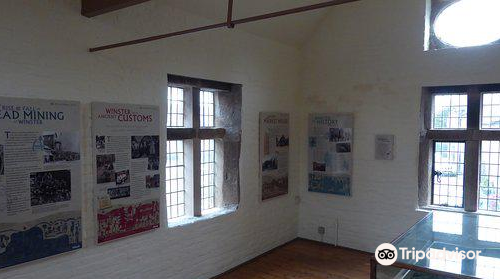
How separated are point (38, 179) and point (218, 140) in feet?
8.00

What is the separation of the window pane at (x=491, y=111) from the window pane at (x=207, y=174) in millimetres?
3490

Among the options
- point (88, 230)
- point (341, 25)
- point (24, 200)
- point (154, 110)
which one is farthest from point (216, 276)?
point (341, 25)

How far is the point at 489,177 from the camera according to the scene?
5012 millimetres

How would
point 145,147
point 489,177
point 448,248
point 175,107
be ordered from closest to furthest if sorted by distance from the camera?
point 448,248
point 145,147
point 175,107
point 489,177

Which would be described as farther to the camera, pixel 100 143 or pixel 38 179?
pixel 100 143

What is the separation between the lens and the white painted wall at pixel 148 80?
3.04 meters

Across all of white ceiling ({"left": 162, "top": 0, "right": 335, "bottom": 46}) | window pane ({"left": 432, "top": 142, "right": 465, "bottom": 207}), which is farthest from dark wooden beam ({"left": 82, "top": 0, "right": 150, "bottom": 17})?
window pane ({"left": 432, "top": 142, "right": 465, "bottom": 207})

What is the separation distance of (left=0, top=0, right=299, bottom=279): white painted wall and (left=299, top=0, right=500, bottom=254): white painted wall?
0.48 meters

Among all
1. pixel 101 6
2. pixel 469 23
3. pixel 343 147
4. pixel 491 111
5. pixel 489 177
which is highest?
pixel 469 23

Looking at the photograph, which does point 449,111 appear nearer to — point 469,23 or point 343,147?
point 469,23

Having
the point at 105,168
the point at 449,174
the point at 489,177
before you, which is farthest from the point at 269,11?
the point at 489,177

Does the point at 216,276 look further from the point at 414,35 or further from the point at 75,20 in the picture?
the point at 414,35

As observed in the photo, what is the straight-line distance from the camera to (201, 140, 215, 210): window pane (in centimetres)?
494

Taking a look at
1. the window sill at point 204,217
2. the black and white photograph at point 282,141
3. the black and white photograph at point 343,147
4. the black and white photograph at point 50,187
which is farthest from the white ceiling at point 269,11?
the window sill at point 204,217
